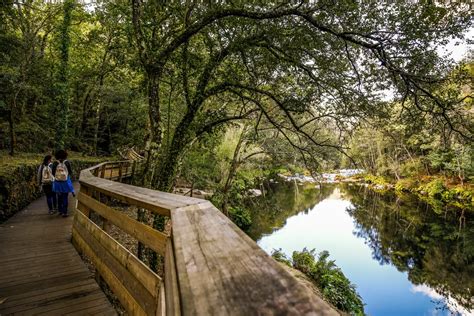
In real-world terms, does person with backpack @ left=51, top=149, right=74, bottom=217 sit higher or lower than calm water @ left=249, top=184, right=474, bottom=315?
higher

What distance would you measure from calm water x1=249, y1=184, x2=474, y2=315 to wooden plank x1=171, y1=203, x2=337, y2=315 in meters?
13.5

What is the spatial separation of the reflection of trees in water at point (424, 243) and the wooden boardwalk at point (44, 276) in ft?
45.3

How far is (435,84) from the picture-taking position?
562 centimetres

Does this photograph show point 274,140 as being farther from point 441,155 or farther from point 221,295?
point 441,155

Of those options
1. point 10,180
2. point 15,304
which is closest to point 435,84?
point 15,304

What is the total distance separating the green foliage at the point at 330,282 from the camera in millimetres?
10086

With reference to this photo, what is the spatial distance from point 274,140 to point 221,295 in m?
13.6

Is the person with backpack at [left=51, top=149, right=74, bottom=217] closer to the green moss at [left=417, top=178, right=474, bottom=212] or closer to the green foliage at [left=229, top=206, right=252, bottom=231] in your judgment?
the green foliage at [left=229, top=206, right=252, bottom=231]

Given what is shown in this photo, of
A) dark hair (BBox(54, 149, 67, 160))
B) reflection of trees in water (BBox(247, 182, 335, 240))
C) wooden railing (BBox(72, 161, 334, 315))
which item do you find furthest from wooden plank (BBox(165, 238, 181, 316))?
reflection of trees in water (BBox(247, 182, 335, 240))

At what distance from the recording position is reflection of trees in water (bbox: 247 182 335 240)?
2038 centimetres

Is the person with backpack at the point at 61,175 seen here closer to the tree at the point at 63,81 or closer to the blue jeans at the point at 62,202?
the blue jeans at the point at 62,202

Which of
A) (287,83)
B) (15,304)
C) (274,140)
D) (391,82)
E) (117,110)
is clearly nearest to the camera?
(15,304)

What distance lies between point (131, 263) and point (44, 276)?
2527mm

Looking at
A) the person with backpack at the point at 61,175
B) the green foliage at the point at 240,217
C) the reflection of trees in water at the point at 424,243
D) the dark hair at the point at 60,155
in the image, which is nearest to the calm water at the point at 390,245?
the reflection of trees in water at the point at 424,243
